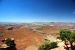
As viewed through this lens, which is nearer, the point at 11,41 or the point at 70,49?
the point at 70,49

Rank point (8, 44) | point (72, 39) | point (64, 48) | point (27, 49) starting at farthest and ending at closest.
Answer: point (27, 49)
point (8, 44)
point (64, 48)
point (72, 39)

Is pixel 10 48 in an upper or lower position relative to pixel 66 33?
lower

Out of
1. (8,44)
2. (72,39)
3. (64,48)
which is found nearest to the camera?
(72,39)

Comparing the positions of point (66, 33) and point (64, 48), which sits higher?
point (66, 33)

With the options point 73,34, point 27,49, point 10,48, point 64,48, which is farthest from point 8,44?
point 73,34

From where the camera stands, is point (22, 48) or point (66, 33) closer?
point (66, 33)

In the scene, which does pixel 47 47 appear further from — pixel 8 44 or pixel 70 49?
pixel 8 44

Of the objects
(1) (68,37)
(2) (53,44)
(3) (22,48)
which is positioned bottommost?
(3) (22,48)

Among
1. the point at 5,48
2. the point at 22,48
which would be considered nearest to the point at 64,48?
the point at 5,48

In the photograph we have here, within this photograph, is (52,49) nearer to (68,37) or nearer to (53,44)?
(53,44)
